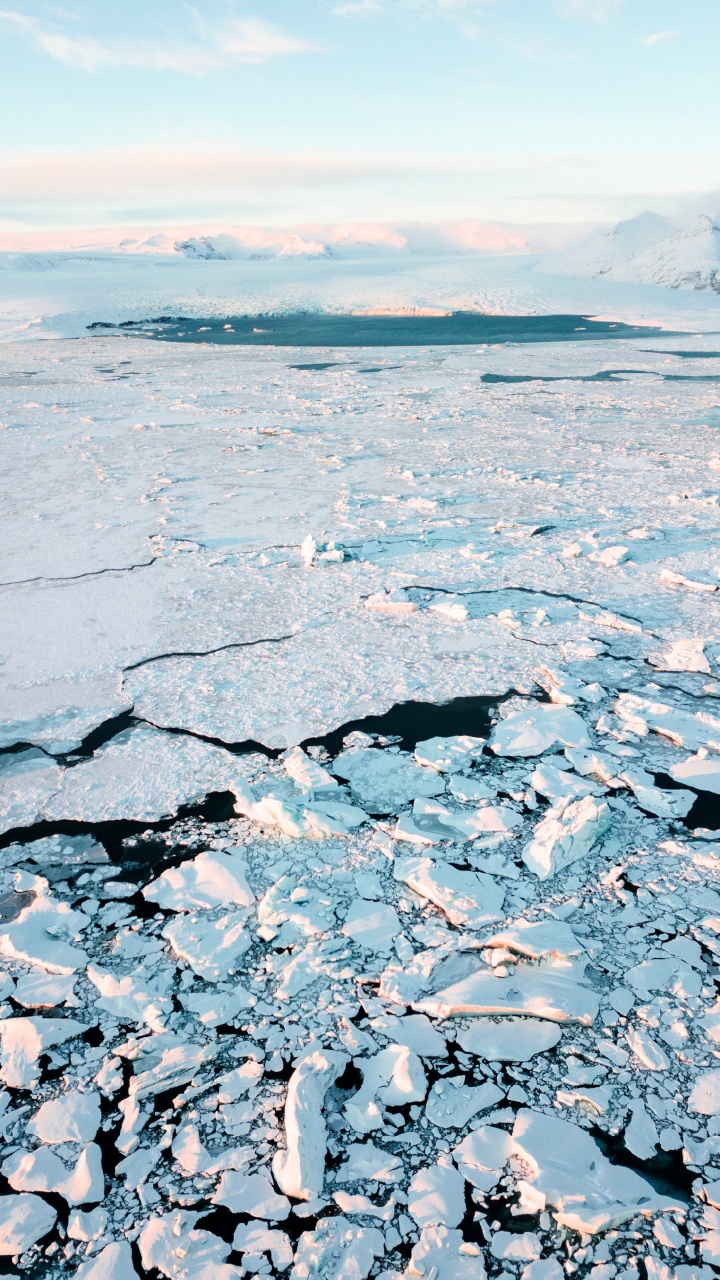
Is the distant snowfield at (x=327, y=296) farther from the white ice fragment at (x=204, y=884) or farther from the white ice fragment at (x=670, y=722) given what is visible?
the white ice fragment at (x=204, y=884)

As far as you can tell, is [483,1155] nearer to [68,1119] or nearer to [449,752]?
[68,1119]

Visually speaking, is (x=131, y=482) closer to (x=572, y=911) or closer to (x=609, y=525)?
(x=609, y=525)

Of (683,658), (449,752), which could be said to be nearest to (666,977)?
(449,752)

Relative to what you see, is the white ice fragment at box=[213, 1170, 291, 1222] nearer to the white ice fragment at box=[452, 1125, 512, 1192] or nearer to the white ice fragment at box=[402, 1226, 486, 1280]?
the white ice fragment at box=[402, 1226, 486, 1280]

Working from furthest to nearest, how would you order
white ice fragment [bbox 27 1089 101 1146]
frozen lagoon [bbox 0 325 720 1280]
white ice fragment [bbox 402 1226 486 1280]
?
white ice fragment [bbox 27 1089 101 1146] < frozen lagoon [bbox 0 325 720 1280] < white ice fragment [bbox 402 1226 486 1280]

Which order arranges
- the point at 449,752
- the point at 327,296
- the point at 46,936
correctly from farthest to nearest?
1. the point at 327,296
2. the point at 449,752
3. the point at 46,936

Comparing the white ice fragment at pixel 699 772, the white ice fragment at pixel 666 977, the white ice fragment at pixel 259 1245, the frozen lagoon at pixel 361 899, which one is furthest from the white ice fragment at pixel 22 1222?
the white ice fragment at pixel 699 772

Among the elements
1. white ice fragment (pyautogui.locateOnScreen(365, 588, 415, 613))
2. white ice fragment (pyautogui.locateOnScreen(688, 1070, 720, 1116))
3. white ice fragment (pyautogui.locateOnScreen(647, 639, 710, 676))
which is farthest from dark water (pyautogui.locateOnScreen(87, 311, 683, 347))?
white ice fragment (pyautogui.locateOnScreen(688, 1070, 720, 1116))
